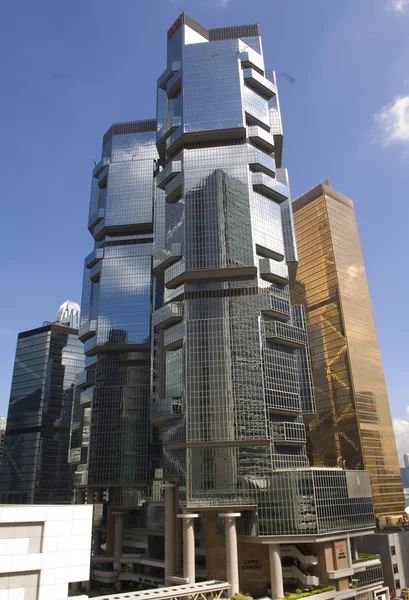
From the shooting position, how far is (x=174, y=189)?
130500mm

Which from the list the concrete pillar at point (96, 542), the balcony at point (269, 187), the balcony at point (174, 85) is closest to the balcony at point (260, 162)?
the balcony at point (269, 187)

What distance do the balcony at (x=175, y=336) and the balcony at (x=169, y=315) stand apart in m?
2.33

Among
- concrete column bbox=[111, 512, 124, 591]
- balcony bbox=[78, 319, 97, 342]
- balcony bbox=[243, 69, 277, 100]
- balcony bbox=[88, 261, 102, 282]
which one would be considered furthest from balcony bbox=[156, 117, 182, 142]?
concrete column bbox=[111, 512, 124, 591]

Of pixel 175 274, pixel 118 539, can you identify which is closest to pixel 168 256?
Result: pixel 175 274

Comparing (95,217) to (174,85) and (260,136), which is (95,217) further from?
(260,136)

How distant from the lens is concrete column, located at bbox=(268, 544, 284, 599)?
277 feet

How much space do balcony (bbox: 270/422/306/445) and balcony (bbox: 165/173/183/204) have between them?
67781mm

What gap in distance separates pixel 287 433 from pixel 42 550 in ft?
226

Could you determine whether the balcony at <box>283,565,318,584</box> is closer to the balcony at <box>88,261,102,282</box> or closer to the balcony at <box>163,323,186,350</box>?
the balcony at <box>163,323,186,350</box>

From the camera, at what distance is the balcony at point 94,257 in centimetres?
17300

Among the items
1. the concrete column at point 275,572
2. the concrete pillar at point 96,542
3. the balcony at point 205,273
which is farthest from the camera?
the concrete pillar at point 96,542

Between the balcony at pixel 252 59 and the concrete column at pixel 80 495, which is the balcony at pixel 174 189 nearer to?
the balcony at pixel 252 59

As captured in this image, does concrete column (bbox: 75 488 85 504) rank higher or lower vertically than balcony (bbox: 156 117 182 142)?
lower

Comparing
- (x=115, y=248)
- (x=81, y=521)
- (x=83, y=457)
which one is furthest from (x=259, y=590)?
(x=115, y=248)
